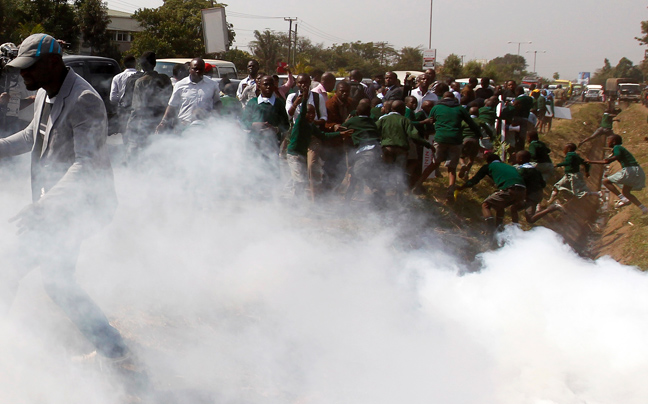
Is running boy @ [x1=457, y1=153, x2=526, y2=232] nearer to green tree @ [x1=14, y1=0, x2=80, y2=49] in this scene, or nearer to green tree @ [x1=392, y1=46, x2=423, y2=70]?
green tree @ [x1=14, y1=0, x2=80, y2=49]

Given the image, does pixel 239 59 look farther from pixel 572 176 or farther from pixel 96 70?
pixel 572 176

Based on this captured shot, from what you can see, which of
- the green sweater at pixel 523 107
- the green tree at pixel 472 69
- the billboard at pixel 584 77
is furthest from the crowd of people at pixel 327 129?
the billboard at pixel 584 77

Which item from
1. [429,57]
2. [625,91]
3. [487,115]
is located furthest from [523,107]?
[625,91]

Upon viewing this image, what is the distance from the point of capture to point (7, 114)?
745 centimetres

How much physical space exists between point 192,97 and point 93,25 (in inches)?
1547

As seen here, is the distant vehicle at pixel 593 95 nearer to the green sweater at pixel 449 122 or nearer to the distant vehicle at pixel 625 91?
the distant vehicle at pixel 625 91

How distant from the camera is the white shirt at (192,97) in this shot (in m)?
6.36

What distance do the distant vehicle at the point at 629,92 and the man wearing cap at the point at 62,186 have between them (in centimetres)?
5510

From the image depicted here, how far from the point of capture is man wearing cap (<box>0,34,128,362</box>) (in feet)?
9.22

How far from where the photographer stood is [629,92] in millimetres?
51688

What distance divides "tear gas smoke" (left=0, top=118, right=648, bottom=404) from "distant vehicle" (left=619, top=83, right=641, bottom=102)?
5276cm

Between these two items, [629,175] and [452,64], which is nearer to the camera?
[629,175]

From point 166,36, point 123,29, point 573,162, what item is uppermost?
point 123,29

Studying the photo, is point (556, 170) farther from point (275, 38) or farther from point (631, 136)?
point (275, 38)
